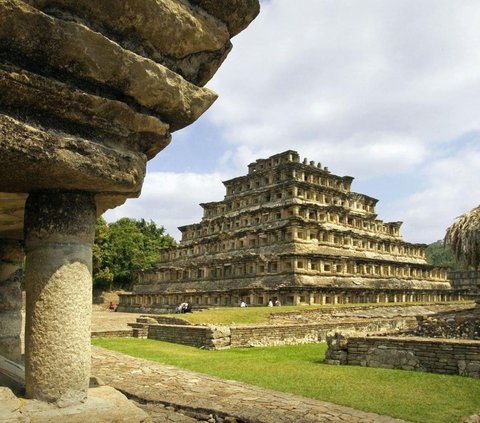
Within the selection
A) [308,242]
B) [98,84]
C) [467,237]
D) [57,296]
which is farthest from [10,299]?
[308,242]

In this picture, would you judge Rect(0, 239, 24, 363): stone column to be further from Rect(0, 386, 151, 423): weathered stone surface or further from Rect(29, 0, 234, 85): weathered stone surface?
Rect(29, 0, 234, 85): weathered stone surface

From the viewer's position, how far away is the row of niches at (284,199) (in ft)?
136

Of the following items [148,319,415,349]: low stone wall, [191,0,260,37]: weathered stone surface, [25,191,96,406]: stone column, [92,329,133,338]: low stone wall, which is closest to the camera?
[25,191,96,406]: stone column

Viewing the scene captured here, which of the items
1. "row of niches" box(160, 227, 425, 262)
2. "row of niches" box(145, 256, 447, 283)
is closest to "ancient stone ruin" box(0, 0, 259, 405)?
"row of niches" box(145, 256, 447, 283)

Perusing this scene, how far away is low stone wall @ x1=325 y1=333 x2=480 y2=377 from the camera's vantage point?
9211 millimetres

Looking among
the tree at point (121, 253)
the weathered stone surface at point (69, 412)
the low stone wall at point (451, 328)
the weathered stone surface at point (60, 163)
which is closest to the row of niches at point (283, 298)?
the tree at point (121, 253)

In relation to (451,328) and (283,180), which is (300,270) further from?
(451,328)

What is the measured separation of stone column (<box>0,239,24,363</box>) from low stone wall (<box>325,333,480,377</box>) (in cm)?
745

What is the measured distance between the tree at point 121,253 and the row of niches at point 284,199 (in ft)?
29.9

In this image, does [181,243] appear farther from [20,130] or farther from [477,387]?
[20,130]

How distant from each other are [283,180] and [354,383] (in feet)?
115

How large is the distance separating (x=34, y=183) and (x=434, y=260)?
104560 mm

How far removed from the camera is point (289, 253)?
33.8 meters

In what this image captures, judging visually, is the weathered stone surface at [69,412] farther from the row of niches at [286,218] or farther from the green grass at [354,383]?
the row of niches at [286,218]
